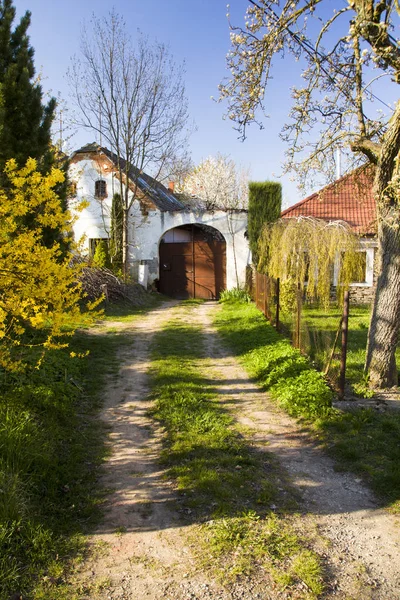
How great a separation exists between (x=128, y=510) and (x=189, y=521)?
1.77ft

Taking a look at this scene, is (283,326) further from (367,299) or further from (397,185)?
(367,299)

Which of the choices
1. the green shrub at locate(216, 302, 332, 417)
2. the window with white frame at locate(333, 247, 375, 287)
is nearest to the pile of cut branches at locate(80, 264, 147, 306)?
the green shrub at locate(216, 302, 332, 417)

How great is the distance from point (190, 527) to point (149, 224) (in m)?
16.1

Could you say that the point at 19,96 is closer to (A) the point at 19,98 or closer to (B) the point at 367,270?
(A) the point at 19,98

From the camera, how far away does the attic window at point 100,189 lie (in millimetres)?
19219

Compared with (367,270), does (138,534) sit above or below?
below

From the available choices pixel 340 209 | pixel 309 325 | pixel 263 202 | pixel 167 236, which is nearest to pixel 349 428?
pixel 309 325

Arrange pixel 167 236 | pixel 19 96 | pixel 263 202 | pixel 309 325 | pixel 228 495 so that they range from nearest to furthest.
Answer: pixel 228 495 → pixel 19 96 → pixel 309 325 → pixel 263 202 → pixel 167 236

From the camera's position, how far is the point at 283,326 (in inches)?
418

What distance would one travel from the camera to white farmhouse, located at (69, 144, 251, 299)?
18.1m

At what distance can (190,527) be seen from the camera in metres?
3.50

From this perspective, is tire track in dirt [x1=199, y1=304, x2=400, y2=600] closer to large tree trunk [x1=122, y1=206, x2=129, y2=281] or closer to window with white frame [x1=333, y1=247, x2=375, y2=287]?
window with white frame [x1=333, y1=247, x2=375, y2=287]

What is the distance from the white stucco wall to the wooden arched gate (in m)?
0.46

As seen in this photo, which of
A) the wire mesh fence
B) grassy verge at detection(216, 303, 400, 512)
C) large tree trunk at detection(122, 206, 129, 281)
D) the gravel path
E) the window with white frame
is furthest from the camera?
large tree trunk at detection(122, 206, 129, 281)
